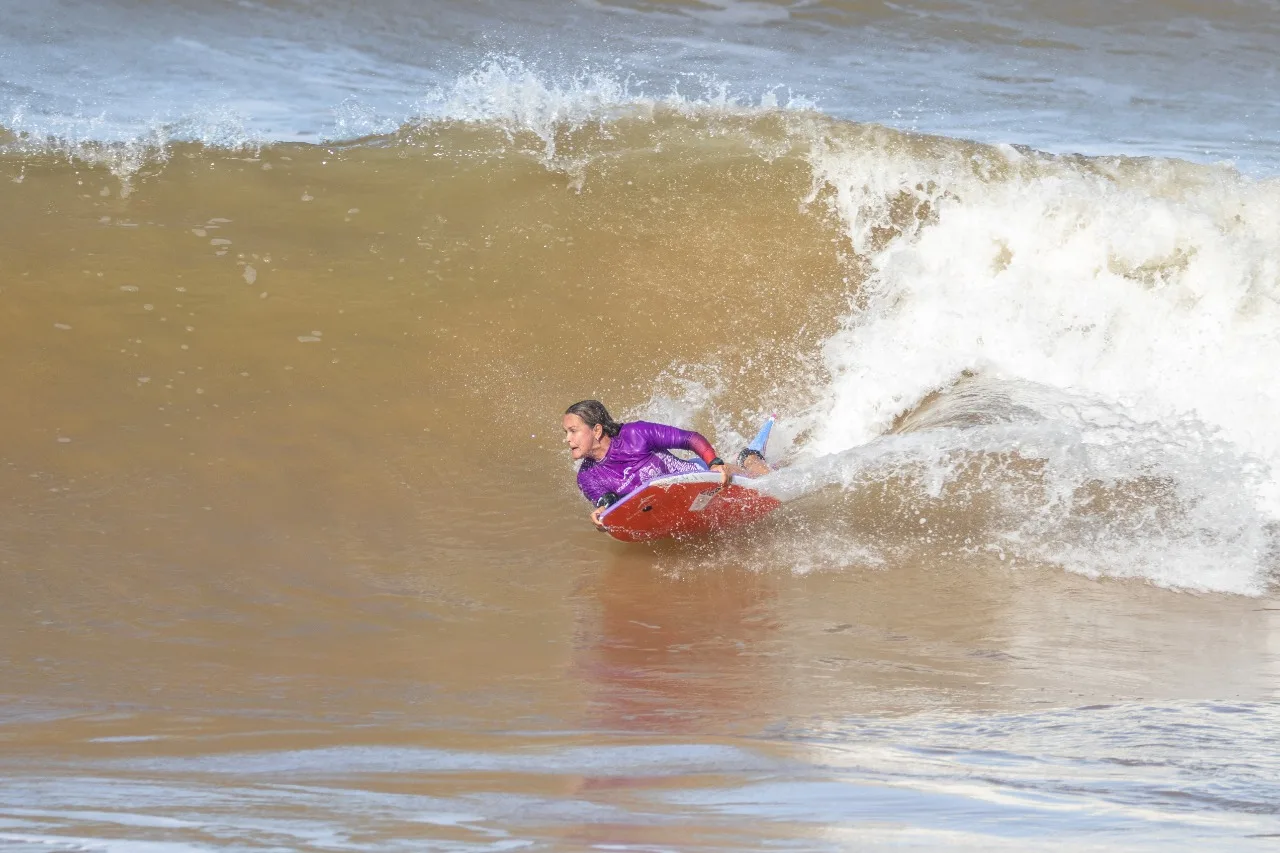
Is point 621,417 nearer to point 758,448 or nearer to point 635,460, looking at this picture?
point 758,448

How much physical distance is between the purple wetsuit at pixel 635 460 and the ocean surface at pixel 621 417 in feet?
1.00

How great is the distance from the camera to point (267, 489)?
6922 millimetres

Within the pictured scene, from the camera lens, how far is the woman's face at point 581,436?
257 inches

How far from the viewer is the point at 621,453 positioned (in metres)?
6.75

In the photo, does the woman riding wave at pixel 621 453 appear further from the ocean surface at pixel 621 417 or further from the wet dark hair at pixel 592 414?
the ocean surface at pixel 621 417

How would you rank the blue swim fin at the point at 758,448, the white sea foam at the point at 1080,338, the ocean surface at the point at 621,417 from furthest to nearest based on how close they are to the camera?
→ the blue swim fin at the point at 758,448
the white sea foam at the point at 1080,338
the ocean surface at the point at 621,417

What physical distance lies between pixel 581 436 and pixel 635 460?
13.0 inches

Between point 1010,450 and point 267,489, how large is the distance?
378cm

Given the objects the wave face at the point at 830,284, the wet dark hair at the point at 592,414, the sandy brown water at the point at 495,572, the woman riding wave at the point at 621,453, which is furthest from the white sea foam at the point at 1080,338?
the wet dark hair at the point at 592,414

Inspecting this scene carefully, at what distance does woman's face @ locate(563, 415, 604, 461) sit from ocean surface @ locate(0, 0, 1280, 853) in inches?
→ 17.8

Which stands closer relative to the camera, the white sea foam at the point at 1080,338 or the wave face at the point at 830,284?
the white sea foam at the point at 1080,338

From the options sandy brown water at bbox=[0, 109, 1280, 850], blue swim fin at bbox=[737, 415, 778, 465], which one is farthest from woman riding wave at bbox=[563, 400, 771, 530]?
sandy brown water at bbox=[0, 109, 1280, 850]

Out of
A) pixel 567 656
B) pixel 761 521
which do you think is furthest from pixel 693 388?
Result: pixel 567 656

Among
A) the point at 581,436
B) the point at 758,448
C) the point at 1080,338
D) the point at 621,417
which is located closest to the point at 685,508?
the point at 581,436
